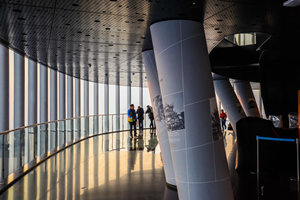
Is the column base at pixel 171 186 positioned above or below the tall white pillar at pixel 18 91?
below

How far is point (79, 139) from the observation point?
1703 cm

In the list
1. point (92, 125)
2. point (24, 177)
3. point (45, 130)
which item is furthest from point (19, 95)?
point (92, 125)

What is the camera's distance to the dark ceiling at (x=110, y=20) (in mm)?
4656

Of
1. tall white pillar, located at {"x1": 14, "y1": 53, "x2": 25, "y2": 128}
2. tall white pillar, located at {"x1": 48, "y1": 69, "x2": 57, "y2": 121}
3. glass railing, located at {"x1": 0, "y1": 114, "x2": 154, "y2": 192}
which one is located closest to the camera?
glass railing, located at {"x1": 0, "y1": 114, "x2": 154, "y2": 192}

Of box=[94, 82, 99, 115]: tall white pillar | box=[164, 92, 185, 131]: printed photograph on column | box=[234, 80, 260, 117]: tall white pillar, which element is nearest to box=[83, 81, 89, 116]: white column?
box=[94, 82, 99, 115]: tall white pillar

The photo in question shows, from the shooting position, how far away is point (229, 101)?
17.0 meters

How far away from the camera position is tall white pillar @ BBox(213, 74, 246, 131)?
1652cm

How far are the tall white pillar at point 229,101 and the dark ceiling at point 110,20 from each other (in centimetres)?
913

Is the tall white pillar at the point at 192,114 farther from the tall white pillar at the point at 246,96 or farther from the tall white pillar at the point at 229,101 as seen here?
the tall white pillar at the point at 246,96

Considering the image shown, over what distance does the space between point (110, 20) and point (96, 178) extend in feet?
14.9

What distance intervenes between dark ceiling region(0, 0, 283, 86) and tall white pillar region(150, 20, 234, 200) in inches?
16.1

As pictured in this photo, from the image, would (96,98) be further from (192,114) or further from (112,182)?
(192,114)

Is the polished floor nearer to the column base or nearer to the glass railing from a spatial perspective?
the column base

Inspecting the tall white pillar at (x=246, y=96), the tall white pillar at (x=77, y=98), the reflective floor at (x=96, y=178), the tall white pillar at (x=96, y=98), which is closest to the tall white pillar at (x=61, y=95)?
the tall white pillar at (x=77, y=98)
